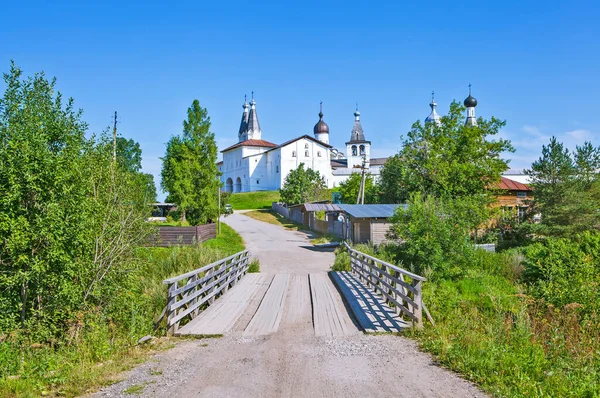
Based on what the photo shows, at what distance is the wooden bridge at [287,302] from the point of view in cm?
902

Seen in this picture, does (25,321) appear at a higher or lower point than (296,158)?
lower

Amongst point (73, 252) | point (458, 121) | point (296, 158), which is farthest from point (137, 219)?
point (296, 158)

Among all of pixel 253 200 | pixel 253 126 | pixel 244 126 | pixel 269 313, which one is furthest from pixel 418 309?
pixel 244 126

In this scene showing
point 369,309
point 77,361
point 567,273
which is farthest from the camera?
point 567,273

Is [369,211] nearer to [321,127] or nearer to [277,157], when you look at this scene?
[277,157]

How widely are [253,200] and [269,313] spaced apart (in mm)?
73515

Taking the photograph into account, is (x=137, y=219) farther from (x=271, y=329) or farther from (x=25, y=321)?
(x=271, y=329)

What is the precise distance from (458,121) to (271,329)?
40092mm

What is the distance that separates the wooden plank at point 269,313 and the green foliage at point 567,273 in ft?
26.6

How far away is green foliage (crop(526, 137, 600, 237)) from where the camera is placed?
3194 centimetres

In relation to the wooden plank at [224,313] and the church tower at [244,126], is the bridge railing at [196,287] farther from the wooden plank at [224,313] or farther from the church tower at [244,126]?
the church tower at [244,126]

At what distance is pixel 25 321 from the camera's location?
7.97 metres

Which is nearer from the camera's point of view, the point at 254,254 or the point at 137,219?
the point at 137,219

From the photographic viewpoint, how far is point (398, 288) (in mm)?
10578
